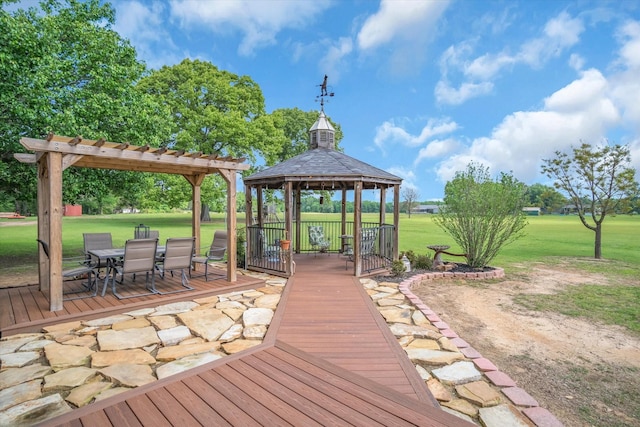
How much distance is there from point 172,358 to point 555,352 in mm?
4913

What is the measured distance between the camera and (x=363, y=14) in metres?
18.5

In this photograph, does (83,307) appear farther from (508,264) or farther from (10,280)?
(508,264)

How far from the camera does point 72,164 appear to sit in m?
5.33

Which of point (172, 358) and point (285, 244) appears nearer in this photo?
point (172, 358)

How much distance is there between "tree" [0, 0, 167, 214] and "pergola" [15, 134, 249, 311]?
3370 millimetres

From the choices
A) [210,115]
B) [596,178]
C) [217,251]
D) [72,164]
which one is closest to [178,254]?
[217,251]

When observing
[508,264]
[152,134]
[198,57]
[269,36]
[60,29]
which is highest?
[269,36]

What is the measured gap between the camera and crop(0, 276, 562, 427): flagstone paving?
110 inches

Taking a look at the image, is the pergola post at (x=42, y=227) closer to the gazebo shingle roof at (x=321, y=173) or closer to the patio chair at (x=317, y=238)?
the gazebo shingle roof at (x=321, y=173)

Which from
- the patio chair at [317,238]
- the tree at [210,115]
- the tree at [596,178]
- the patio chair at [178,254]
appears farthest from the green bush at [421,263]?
the tree at [210,115]

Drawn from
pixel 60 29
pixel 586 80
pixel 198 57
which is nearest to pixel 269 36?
pixel 198 57

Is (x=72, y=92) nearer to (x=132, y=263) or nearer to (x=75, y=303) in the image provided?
(x=132, y=263)

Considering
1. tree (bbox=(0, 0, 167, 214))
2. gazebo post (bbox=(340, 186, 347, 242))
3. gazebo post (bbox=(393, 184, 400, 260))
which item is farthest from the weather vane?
tree (bbox=(0, 0, 167, 214))

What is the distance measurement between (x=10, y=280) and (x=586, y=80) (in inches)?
922
